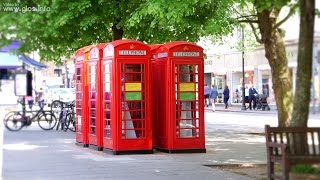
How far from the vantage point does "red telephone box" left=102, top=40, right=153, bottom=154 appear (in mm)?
13414

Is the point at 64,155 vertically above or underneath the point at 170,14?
underneath

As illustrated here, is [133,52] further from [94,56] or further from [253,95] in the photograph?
[253,95]

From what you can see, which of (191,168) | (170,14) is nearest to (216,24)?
(170,14)

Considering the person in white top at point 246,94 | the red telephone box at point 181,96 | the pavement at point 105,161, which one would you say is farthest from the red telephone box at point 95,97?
the person in white top at point 246,94

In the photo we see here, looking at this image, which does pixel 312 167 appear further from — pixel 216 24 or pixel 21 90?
pixel 216 24

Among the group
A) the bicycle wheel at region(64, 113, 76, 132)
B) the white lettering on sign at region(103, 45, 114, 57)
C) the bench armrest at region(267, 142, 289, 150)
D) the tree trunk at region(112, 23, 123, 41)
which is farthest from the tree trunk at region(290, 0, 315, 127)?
the bicycle wheel at region(64, 113, 76, 132)

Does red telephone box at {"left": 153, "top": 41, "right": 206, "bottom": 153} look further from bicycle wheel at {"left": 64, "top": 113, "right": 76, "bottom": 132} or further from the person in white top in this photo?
the person in white top

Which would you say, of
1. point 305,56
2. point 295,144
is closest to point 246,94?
point 295,144

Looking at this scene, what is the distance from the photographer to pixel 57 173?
34.3ft

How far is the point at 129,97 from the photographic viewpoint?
1359 cm

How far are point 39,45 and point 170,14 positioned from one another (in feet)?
27.8

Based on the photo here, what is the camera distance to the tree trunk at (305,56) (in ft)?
25.9

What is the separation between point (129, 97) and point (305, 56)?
20.5ft

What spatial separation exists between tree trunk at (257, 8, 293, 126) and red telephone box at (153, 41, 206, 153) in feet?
5.91
